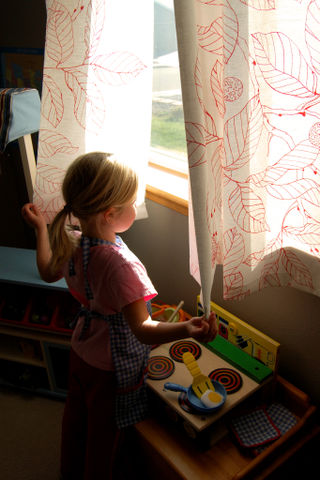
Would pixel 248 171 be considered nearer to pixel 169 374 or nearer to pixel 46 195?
pixel 169 374

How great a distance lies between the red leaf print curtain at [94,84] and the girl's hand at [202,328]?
1.53 feet

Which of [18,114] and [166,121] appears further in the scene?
[166,121]

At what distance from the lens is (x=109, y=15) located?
3.39 ft

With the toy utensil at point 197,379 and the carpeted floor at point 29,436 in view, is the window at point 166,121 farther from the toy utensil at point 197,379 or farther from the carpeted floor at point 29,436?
the carpeted floor at point 29,436

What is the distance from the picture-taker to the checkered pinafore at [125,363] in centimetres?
99

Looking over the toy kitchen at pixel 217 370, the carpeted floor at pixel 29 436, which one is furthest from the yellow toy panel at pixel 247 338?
the carpeted floor at pixel 29 436

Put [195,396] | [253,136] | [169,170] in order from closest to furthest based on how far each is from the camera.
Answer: [253,136], [195,396], [169,170]

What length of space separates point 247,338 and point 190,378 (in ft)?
0.61

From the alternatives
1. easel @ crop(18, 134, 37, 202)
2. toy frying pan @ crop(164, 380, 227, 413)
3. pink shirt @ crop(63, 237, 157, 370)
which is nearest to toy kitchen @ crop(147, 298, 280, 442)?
toy frying pan @ crop(164, 380, 227, 413)

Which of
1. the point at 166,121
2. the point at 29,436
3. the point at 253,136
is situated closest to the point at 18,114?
the point at 166,121

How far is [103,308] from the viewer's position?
0.97 meters

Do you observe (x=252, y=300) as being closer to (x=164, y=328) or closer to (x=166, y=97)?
(x=164, y=328)

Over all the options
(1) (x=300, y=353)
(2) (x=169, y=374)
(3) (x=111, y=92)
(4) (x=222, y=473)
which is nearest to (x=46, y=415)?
(2) (x=169, y=374)

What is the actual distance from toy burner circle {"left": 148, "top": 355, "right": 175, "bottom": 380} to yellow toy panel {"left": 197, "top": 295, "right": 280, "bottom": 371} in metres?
0.18
